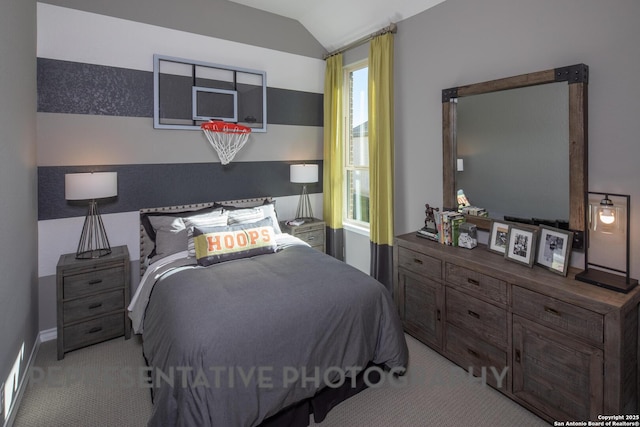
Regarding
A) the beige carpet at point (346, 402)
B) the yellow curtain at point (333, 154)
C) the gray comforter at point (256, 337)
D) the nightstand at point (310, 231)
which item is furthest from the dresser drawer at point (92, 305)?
the yellow curtain at point (333, 154)

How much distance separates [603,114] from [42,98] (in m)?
3.98

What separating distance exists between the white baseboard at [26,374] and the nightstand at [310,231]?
228 centimetres

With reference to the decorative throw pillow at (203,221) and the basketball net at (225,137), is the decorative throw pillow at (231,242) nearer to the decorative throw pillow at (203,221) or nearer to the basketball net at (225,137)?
the decorative throw pillow at (203,221)

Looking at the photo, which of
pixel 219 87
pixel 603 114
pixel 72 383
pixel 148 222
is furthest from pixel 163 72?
pixel 603 114

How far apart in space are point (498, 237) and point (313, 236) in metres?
2.06

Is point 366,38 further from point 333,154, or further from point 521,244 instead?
point 521,244

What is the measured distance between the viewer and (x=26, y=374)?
2.36 m

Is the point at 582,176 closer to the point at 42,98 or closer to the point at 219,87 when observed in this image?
the point at 219,87

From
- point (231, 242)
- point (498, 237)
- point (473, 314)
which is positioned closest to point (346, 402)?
point (473, 314)

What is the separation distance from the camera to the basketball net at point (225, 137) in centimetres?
346

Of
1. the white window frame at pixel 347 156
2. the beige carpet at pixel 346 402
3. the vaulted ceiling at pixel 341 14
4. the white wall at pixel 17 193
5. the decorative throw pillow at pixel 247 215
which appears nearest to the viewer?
the white wall at pixel 17 193

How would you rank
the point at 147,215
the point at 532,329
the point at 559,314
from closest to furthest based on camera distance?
the point at 559,314 → the point at 532,329 → the point at 147,215

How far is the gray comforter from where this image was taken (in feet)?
5.43

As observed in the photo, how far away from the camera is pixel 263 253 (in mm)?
2930
